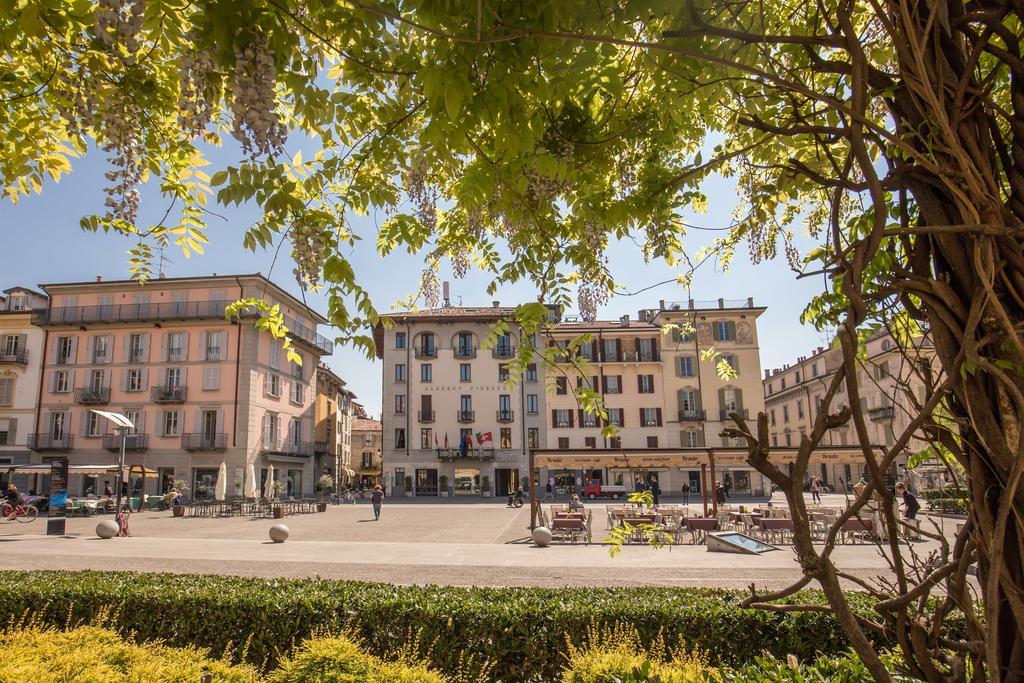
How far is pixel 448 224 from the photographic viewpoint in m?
5.15

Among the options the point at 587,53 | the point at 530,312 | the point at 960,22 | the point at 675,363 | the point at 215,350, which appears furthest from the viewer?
the point at 675,363

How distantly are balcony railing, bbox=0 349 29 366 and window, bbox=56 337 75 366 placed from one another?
6.41 feet

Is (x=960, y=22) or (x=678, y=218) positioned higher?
(x=678, y=218)

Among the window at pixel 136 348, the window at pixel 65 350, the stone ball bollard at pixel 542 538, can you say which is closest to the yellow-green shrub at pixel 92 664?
the stone ball bollard at pixel 542 538

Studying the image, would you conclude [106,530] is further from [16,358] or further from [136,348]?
[16,358]

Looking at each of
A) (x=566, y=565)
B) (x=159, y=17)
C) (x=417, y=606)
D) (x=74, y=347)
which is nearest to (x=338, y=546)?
(x=566, y=565)

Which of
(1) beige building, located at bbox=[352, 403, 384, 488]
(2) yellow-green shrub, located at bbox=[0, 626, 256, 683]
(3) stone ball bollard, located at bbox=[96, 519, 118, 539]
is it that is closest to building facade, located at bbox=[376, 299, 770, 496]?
(3) stone ball bollard, located at bbox=[96, 519, 118, 539]

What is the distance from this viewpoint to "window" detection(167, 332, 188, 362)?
125 feet

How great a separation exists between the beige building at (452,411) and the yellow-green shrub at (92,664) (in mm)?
40290

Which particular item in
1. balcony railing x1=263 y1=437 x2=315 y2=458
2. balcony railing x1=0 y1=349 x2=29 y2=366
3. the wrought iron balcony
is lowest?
balcony railing x1=263 y1=437 x2=315 y2=458

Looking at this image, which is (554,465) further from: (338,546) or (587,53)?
(587,53)

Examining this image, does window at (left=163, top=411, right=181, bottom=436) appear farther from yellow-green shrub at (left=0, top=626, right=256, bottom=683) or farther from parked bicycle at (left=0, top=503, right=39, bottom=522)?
yellow-green shrub at (left=0, top=626, right=256, bottom=683)

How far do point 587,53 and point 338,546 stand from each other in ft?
55.3

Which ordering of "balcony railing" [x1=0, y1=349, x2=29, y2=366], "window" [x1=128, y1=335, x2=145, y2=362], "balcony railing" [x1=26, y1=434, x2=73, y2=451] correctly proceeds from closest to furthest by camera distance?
"balcony railing" [x1=26, y1=434, x2=73, y2=451] < "balcony railing" [x1=0, y1=349, x2=29, y2=366] < "window" [x1=128, y1=335, x2=145, y2=362]
